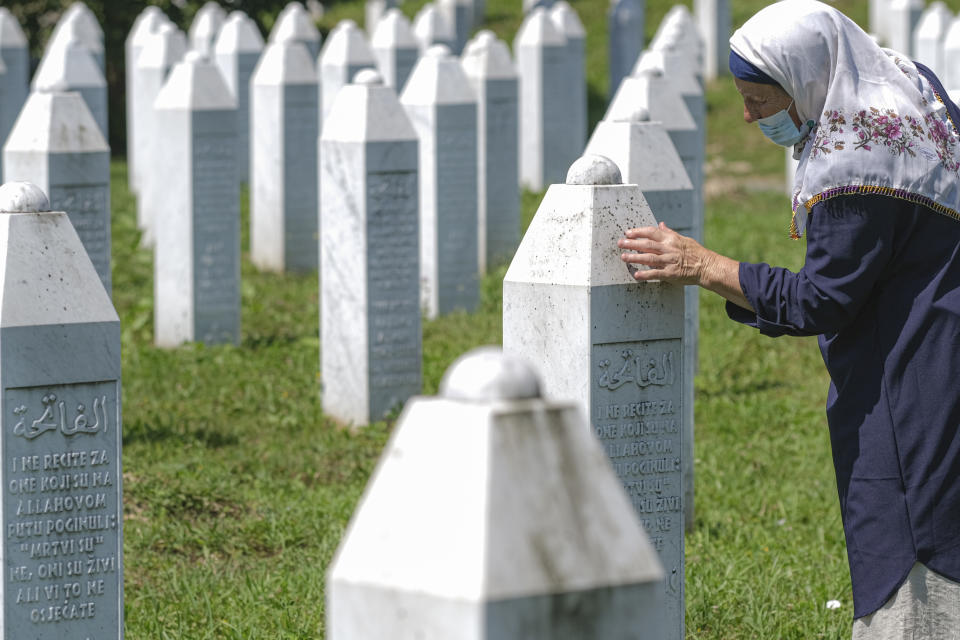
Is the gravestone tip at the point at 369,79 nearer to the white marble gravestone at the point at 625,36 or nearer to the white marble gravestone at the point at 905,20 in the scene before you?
the white marble gravestone at the point at 905,20

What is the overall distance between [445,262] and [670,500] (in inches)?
229

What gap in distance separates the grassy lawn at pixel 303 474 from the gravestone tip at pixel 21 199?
1.50 metres

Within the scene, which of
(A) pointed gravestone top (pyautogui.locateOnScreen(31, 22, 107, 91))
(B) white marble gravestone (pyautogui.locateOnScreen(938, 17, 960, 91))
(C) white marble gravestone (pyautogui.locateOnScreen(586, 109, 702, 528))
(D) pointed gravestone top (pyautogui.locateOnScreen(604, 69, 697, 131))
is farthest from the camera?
(A) pointed gravestone top (pyautogui.locateOnScreen(31, 22, 107, 91))

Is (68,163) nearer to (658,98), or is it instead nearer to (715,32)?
(658,98)

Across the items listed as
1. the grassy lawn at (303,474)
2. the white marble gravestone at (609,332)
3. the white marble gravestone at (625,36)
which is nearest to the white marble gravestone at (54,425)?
the grassy lawn at (303,474)

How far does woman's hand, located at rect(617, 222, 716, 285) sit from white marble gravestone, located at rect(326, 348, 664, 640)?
1443mm

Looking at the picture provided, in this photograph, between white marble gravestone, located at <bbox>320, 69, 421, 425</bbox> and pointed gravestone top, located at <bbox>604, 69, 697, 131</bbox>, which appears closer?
pointed gravestone top, located at <bbox>604, 69, 697, 131</bbox>

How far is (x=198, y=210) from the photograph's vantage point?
900 centimetres

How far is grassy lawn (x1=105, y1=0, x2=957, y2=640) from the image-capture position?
514 cm

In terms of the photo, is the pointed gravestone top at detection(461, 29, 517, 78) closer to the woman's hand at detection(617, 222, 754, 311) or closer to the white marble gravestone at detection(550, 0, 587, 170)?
the white marble gravestone at detection(550, 0, 587, 170)

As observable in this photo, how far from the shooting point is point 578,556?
6.88ft

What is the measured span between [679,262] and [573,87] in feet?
38.6

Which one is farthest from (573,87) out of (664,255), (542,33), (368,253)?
(664,255)

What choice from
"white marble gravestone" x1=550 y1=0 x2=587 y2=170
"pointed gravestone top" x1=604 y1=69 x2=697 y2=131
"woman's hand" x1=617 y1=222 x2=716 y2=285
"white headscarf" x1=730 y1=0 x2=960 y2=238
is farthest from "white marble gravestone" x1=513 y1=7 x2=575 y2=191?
"white headscarf" x1=730 y1=0 x2=960 y2=238
